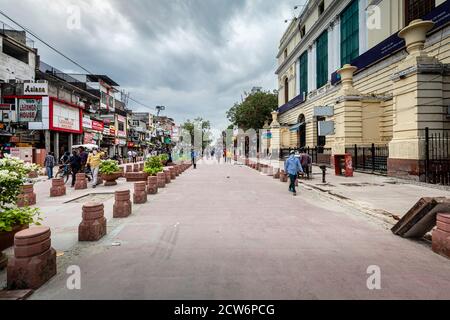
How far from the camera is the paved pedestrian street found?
10.7 ft

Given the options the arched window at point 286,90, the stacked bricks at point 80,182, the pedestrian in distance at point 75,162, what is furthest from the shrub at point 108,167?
the arched window at point 286,90

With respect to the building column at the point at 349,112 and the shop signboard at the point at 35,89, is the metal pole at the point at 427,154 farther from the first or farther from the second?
the shop signboard at the point at 35,89

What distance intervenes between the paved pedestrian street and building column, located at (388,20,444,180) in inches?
298

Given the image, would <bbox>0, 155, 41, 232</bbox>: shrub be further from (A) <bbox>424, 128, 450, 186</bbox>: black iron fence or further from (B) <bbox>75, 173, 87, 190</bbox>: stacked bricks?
(A) <bbox>424, 128, 450, 186</bbox>: black iron fence

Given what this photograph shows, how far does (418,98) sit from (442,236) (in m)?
11.1

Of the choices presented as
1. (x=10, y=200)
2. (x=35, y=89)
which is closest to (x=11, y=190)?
(x=10, y=200)

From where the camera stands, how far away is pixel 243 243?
16.4ft

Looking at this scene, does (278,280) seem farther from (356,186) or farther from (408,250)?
(356,186)

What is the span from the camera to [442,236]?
4.40 meters

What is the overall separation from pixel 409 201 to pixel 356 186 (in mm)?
3620

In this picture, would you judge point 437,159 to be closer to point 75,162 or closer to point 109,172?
point 109,172

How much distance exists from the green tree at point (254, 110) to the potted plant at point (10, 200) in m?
43.4

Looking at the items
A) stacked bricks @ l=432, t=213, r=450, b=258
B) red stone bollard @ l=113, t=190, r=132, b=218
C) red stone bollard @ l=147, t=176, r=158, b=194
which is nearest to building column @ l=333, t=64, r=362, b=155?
red stone bollard @ l=147, t=176, r=158, b=194

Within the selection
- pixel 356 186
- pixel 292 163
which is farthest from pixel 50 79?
pixel 356 186
